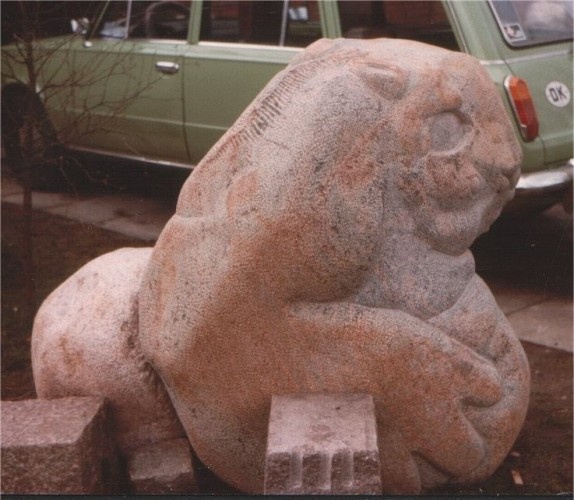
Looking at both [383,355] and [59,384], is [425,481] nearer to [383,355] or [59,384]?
[383,355]

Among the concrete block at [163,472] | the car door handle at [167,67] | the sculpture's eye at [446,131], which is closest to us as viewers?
the sculpture's eye at [446,131]

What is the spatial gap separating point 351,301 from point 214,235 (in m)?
0.42

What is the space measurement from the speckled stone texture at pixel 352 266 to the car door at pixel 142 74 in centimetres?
357

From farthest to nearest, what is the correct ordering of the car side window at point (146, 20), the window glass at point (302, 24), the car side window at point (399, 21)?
the car side window at point (146, 20) < the window glass at point (302, 24) < the car side window at point (399, 21)

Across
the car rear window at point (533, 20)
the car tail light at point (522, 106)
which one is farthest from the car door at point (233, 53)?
the car tail light at point (522, 106)

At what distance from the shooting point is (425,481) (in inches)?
119

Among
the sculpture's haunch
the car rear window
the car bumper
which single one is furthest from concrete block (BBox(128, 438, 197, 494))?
the car rear window

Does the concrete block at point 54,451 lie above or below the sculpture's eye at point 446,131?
below

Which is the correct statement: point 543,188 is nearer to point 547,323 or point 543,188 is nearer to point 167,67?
point 547,323

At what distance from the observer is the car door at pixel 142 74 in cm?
650

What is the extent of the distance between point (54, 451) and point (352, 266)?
104 centimetres

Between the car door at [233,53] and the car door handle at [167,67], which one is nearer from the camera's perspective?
the car door at [233,53]

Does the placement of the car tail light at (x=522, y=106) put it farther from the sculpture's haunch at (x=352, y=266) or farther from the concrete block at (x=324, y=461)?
the concrete block at (x=324, y=461)

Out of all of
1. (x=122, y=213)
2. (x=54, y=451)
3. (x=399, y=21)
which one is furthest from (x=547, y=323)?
(x=122, y=213)
